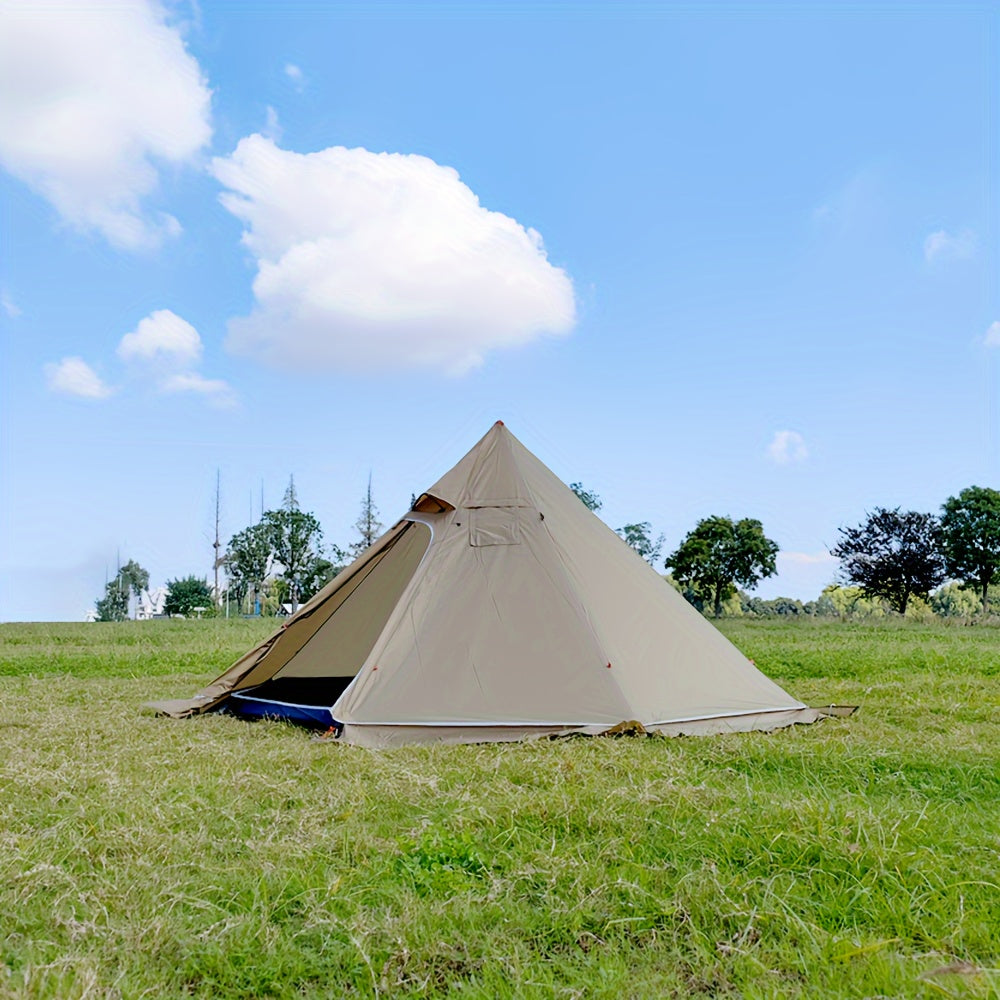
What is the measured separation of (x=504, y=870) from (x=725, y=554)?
27495 millimetres

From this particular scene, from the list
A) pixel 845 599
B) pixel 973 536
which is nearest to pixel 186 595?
pixel 845 599

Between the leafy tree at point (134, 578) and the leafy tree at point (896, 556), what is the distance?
95.4 feet

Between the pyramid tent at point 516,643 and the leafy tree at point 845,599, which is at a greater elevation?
the leafy tree at point 845,599

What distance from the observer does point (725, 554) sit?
29578 millimetres

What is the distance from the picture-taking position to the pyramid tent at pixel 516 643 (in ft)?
19.2

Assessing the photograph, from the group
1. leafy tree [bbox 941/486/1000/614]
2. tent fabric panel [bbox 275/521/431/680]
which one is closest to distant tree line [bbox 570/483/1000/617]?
leafy tree [bbox 941/486/1000/614]

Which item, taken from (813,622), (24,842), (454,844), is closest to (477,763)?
(454,844)

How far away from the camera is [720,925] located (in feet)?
8.56

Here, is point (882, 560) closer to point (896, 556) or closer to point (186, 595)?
point (896, 556)

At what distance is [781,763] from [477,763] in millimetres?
1544

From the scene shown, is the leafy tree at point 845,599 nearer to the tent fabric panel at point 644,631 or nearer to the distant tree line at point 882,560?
the distant tree line at point 882,560

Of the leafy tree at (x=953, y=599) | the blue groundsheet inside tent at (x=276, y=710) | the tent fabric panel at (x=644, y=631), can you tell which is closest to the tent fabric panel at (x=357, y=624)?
the blue groundsheet inside tent at (x=276, y=710)

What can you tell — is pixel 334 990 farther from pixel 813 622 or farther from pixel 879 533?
pixel 879 533

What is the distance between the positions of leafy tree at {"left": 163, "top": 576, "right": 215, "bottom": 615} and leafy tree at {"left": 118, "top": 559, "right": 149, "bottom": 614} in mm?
4218
